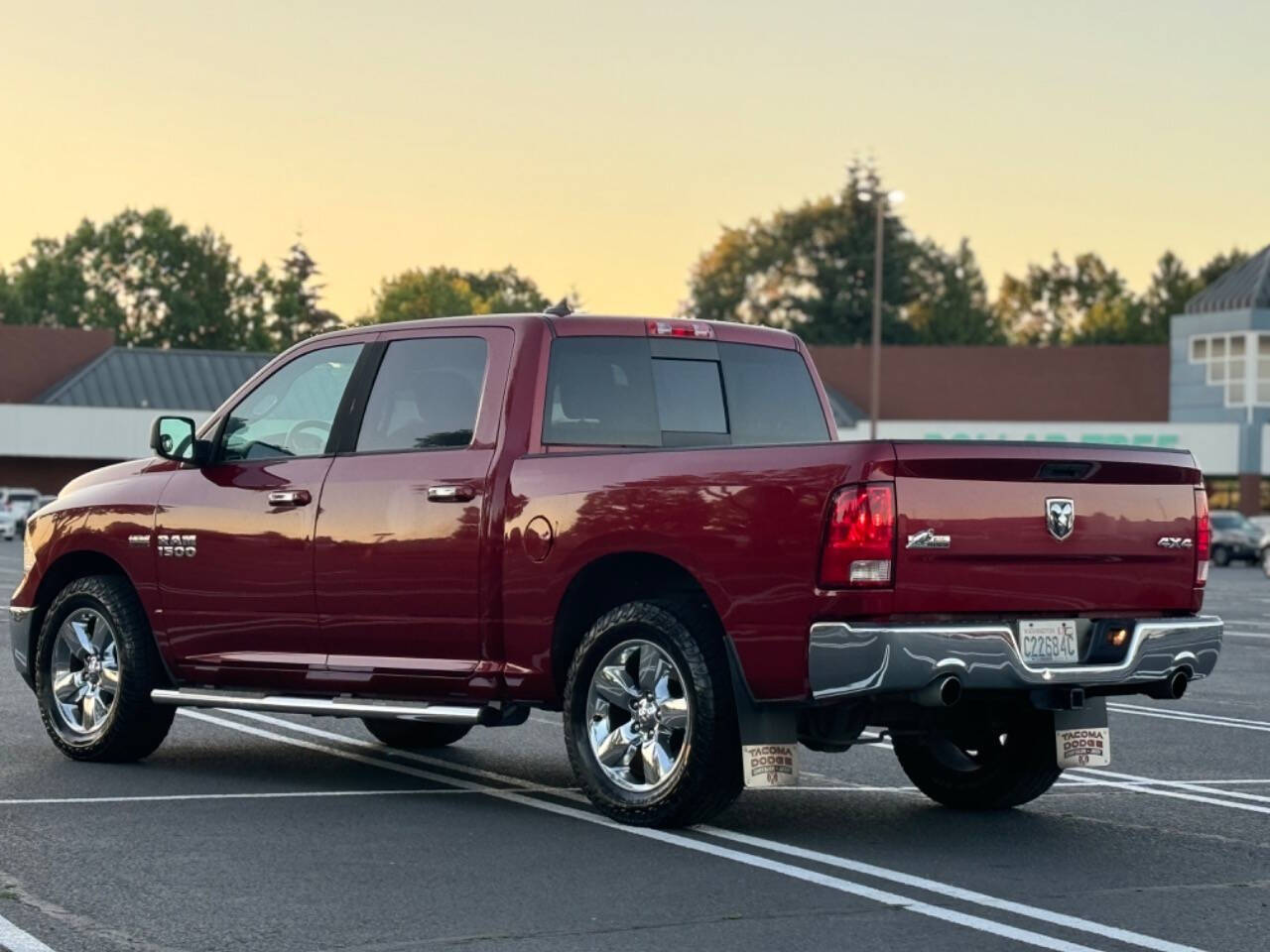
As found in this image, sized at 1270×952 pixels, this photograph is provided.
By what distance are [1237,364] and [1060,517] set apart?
72017mm

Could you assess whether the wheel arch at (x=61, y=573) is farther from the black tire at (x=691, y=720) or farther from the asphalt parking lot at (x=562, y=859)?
the black tire at (x=691, y=720)

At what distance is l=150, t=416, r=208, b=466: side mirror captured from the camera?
10312mm

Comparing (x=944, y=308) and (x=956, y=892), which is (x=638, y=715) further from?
(x=944, y=308)

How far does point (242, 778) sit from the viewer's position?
9.91m

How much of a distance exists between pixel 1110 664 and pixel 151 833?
3585mm

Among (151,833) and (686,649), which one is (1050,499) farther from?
(151,833)

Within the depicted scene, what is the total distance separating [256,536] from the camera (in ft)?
32.5

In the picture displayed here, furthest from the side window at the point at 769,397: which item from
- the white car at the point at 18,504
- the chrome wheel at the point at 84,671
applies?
the white car at the point at 18,504

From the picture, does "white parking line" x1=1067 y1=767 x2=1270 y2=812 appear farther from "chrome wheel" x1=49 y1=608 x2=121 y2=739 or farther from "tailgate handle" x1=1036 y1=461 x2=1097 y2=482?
"chrome wheel" x1=49 y1=608 x2=121 y2=739

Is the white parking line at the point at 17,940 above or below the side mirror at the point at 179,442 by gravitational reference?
below

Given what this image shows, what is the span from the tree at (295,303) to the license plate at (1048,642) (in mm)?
117892

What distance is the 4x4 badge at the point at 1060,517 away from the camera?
8.20 metres

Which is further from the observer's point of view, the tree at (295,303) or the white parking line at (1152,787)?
the tree at (295,303)

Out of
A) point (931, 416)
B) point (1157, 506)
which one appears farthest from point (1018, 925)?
point (931, 416)
